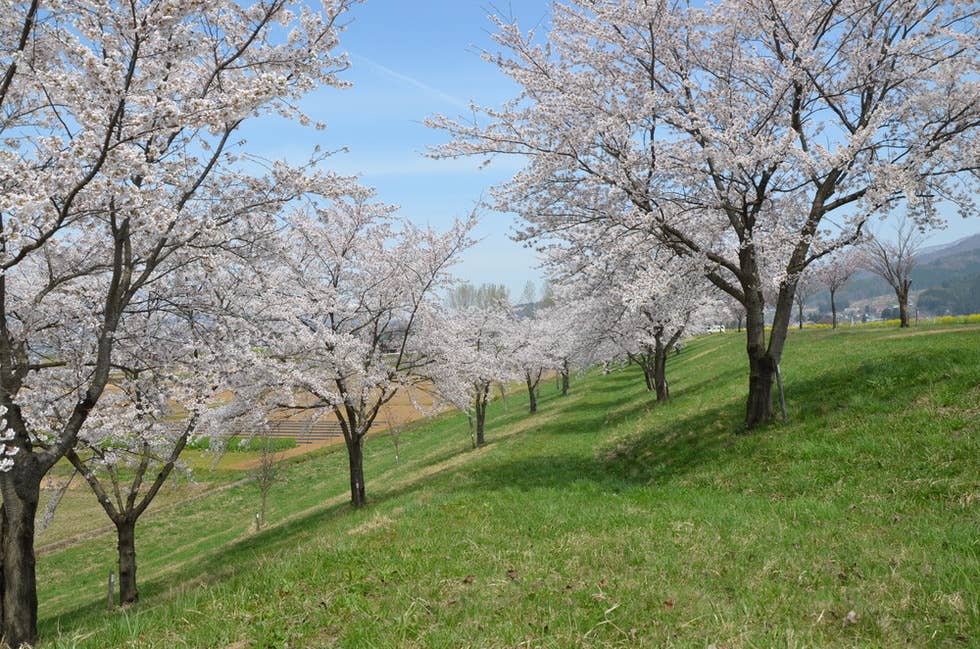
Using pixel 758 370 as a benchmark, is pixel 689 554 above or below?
below

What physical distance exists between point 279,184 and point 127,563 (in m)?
9.55

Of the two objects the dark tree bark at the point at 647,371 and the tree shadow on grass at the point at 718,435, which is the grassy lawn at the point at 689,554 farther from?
the dark tree bark at the point at 647,371

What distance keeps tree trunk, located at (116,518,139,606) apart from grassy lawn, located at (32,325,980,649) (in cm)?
498

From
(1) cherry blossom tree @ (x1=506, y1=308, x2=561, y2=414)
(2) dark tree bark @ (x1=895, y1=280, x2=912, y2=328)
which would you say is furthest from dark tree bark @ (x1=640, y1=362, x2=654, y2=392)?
(2) dark tree bark @ (x1=895, y1=280, x2=912, y2=328)

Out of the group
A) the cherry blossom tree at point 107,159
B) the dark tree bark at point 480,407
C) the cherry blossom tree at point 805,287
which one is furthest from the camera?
the dark tree bark at point 480,407

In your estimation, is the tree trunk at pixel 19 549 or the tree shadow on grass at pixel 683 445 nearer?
the tree trunk at pixel 19 549

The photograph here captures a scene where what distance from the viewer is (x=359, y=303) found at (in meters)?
17.0

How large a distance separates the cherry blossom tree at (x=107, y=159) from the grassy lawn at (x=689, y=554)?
2.75m

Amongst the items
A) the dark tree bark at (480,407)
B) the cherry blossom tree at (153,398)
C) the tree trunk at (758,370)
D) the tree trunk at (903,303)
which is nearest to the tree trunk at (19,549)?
the cherry blossom tree at (153,398)

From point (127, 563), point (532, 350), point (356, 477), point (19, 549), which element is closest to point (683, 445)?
point (356, 477)

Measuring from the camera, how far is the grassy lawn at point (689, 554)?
164 inches

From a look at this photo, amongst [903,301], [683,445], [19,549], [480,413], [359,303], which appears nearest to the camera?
[19,549]

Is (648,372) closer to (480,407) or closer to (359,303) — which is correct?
(480,407)

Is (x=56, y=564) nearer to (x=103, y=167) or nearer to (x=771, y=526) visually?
(x=103, y=167)
